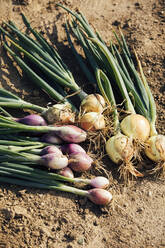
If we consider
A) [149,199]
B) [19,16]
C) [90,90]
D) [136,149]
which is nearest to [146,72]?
[90,90]

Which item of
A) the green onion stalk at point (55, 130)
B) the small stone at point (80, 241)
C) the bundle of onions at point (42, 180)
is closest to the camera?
the small stone at point (80, 241)

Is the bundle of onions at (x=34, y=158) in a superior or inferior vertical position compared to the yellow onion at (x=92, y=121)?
inferior

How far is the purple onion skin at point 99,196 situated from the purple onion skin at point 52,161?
270 mm

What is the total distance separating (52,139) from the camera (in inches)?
89.4

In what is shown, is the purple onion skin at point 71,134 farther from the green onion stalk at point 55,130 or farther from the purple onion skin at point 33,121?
the purple onion skin at point 33,121

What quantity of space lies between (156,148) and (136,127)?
0.20 metres

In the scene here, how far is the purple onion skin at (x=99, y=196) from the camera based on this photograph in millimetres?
2076

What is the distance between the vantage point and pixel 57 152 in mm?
2143

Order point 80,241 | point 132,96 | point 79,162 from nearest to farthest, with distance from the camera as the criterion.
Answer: point 80,241, point 79,162, point 132,96

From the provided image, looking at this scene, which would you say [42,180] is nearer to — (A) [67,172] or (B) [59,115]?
(A) [67,172]

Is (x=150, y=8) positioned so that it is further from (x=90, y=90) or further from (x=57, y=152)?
(x=57, y=152)

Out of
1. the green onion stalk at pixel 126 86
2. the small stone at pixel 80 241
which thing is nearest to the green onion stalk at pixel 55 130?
the green onion stalk at pixel 126 86

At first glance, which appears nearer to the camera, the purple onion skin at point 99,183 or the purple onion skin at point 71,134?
the purple onion skin at point 99,183

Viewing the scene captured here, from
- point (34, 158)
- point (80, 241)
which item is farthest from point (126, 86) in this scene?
point (80, 241)
